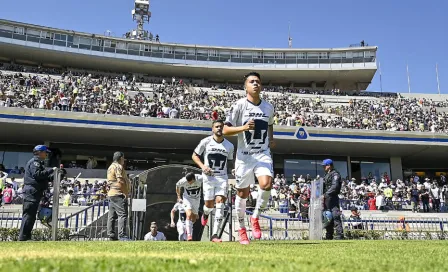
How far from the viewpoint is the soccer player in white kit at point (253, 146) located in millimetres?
6199

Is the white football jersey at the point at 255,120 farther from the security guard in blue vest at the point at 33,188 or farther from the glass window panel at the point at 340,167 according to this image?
the glass window panel at the point at 340,167

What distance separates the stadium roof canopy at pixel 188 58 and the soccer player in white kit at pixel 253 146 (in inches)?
1718

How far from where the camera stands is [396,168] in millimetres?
38656

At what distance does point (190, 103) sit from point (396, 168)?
19.8 meters

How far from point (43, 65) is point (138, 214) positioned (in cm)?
4239

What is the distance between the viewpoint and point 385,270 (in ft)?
8.87

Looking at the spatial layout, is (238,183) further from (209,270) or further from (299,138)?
(299,138)

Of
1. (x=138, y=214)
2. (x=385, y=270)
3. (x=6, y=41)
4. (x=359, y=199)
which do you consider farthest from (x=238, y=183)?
(x=6, y=41)

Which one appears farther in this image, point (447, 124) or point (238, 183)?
point (447, 124)

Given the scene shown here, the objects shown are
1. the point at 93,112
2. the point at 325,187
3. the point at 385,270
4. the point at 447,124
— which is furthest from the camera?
the point at 447,124

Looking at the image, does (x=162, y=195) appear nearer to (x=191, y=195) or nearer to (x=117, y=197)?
(x=191, y=195)

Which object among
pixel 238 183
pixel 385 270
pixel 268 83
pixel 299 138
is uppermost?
pixel 268 83

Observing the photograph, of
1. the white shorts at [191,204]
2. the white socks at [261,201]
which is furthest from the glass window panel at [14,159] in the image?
the white socks at [261,201]

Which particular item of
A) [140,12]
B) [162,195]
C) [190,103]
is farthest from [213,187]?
[140,12]
